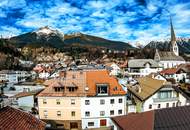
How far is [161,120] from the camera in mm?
24047

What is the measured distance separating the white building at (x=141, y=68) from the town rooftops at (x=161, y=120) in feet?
355

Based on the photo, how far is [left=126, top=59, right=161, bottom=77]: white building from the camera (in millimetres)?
135500

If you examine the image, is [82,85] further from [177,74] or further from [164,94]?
[177,74]

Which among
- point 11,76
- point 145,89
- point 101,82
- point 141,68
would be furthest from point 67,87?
point 11,76

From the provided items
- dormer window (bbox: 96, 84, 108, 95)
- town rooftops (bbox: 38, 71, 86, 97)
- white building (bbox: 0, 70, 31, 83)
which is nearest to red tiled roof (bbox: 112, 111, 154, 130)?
dormer window (bbox: 96, 84, 108, 95)

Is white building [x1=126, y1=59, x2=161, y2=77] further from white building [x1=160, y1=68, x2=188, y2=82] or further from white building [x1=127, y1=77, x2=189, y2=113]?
white building [x1=127, y1=77, x2=189, y2=113]

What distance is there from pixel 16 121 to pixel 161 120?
43.4ft

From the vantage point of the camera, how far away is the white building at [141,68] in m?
136

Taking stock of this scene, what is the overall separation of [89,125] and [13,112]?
27.0 m

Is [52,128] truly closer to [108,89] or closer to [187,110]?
[108,89]

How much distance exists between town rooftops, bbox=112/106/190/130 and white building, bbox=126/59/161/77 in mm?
108133

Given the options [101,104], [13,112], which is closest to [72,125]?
[101,104]

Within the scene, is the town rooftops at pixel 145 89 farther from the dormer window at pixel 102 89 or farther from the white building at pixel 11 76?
the white building at pixel 11 76

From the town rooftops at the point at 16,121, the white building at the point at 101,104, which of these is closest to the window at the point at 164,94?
the white building at the point at 101,104
